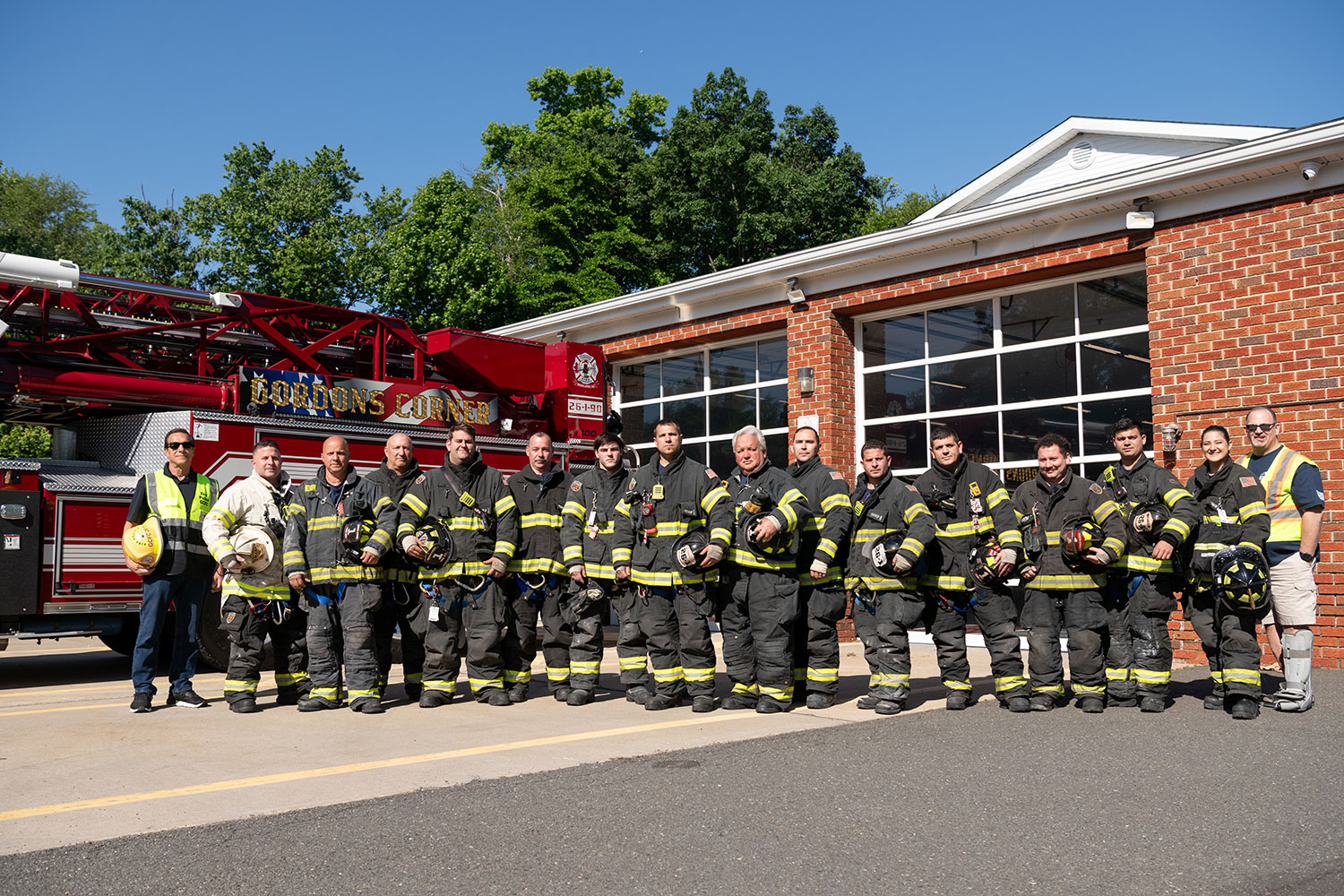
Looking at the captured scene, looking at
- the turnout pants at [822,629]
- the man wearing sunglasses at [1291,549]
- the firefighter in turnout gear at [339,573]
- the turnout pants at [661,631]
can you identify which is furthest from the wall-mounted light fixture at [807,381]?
the firefighter in turnout gear at [339,573]

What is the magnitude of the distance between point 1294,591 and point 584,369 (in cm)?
732

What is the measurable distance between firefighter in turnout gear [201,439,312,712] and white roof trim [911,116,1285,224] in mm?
11144

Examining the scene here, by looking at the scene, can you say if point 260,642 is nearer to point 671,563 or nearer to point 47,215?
point 671,563

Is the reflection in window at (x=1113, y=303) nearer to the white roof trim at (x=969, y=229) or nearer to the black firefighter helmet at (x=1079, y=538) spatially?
the white roof trim at (x=969, y=229)

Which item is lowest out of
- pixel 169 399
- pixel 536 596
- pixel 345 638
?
pixel 345 638

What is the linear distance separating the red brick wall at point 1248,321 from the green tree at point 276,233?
27378 mm

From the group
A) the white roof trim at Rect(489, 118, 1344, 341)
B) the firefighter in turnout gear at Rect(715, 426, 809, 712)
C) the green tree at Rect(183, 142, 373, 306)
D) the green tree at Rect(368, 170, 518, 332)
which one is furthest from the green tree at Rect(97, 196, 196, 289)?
the firefighter in turnout gear at Rect(715, 426, 809, 712)

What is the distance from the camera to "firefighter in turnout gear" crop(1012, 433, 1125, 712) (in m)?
6.51

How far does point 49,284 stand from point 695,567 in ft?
18.9

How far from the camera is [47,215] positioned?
51469mm

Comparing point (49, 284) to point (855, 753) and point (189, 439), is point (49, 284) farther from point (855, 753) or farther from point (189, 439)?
point (855, 753)

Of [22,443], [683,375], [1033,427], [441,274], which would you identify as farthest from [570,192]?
[1033,427]

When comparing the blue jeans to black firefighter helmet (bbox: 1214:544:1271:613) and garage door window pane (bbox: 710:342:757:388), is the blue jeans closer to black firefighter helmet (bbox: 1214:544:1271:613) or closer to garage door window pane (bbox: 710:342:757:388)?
black firefighter helmet (bbox: 1214:544:1271:613)

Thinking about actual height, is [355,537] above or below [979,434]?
below
